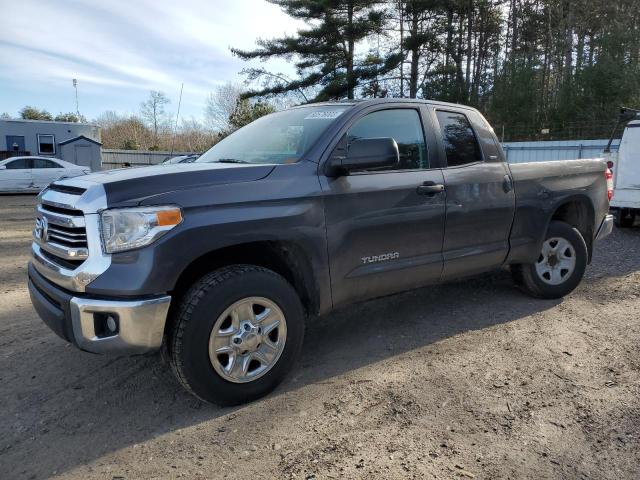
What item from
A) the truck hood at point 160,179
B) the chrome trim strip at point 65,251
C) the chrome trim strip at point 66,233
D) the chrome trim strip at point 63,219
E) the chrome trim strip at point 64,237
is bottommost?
the chrome trim strip at point 65,251

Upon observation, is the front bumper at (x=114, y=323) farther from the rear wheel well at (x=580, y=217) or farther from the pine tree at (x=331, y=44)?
the pine tree at (x=331, y=44)

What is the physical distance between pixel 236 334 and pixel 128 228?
2.86 ft

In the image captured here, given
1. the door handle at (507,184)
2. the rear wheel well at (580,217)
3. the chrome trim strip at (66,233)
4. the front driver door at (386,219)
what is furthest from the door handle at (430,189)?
the chrome trim strip at (66,233)

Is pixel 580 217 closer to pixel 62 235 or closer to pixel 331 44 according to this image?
pixel 62 235

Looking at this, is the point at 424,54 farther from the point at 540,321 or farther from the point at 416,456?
the point at 416,456

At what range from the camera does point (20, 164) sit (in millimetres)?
18328

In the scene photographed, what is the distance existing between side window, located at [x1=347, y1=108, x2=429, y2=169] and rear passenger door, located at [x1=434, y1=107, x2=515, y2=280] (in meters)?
0.24

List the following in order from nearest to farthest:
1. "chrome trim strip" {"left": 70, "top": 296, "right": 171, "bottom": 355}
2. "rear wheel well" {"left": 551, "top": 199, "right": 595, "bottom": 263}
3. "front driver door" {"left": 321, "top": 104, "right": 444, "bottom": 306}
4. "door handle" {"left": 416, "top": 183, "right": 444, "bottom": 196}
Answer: "chrome trim strip" {"left": 70, "top": 296, "right": 171, "bottom": 355}
"front driver door" {"left": 321, "top": 104, "right": 444, "bottom": 306}
"door handle" {"left": 416, "top": 183, "right": 444, "bottom": 196}
"rear wheel well" {"left": 551, "top": 199, "right": 595, "bottom": 263}

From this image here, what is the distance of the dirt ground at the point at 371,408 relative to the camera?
2.51 metres

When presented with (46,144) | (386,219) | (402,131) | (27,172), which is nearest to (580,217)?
(402,131)

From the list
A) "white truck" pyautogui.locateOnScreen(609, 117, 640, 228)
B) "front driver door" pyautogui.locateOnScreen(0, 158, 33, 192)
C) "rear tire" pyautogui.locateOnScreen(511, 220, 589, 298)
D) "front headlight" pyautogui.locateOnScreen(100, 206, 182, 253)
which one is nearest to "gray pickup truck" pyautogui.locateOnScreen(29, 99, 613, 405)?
"front headlight" pyautogui.locateOnScreen(100, 206, 182, 253)

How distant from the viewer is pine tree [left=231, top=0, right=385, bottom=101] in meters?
24.9

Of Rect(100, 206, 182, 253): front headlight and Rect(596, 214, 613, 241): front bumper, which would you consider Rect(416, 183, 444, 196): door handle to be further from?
Rect(596, 214, 613, 241): front bumper

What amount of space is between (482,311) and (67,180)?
371cm
